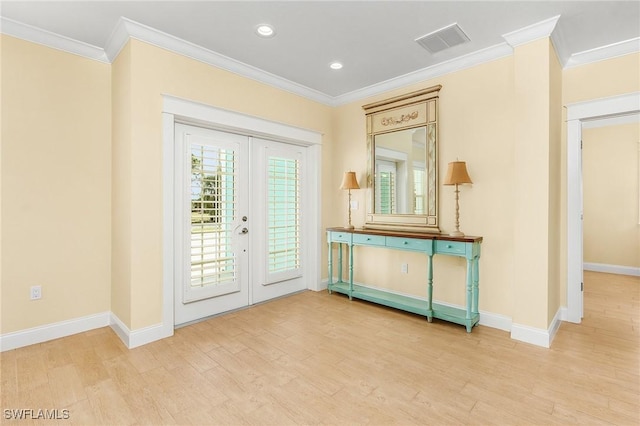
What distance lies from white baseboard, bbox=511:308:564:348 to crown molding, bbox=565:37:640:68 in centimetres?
252

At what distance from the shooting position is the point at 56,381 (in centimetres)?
217

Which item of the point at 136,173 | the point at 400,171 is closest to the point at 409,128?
the point at 400,171

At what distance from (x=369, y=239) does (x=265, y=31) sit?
2419 mm

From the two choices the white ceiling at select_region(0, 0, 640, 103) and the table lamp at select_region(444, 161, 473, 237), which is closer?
the white ceiling at select_region(0, 0, 640, 103)

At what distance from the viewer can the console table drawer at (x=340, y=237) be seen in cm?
399

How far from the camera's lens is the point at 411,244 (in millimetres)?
3359

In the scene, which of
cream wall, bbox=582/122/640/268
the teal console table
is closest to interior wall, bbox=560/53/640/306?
the teal console table

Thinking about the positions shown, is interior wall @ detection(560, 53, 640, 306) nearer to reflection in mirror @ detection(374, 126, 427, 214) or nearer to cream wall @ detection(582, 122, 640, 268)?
reflection in mirror @ detection(374, 126, 427, 214)

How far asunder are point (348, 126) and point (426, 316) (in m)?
2.68

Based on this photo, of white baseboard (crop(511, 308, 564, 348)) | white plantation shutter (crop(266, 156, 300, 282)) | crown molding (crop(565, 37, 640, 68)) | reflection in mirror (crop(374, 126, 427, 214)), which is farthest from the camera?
white plantation shutter (crop(266, 156, 300, 282))

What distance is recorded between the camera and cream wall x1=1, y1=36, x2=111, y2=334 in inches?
104

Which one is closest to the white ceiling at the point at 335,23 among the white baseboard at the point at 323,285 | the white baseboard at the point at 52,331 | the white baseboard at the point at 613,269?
the white baseboard at the point at 52,331

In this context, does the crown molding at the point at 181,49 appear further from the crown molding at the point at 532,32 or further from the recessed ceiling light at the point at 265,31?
the crown molding at the point at 532,32

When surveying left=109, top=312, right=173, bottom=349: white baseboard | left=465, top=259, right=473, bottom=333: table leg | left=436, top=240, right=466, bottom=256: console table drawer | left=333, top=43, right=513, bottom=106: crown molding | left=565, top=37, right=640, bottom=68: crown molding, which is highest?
left=333, top=43, right=513, bottom=106: crown molding
